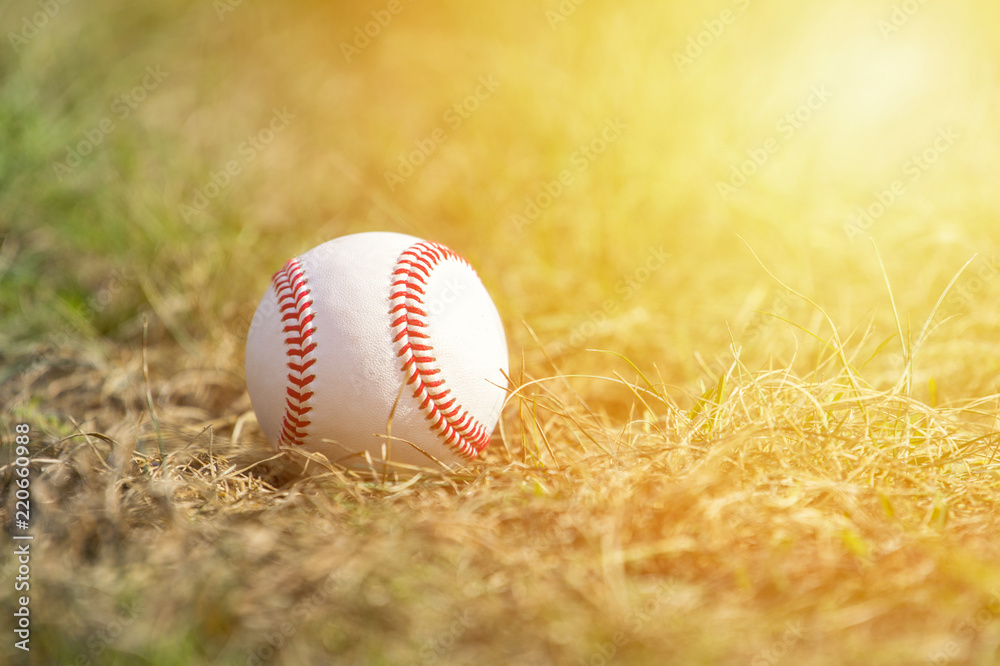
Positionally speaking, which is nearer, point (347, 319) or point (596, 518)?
point (596, 518)

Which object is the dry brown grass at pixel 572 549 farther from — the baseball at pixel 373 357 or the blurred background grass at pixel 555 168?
the blurred background grass at pixel 555 168

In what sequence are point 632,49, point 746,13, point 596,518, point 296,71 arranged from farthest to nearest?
point 296,71
point 746,13
point 632,49
point 596,518

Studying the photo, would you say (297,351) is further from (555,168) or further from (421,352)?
(555,168)

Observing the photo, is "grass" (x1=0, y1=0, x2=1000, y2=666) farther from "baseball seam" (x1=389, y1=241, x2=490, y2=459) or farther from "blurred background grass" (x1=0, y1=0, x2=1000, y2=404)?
"baseball seam" (x1=389, y1=241, x2=490, y2=459)

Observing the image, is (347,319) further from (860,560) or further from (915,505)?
(915,505)

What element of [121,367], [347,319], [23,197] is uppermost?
[23,197]

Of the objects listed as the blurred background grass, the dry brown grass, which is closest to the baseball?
the dry brown grass

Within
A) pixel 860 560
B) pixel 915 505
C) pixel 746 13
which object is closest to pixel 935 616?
pixel 860 560
